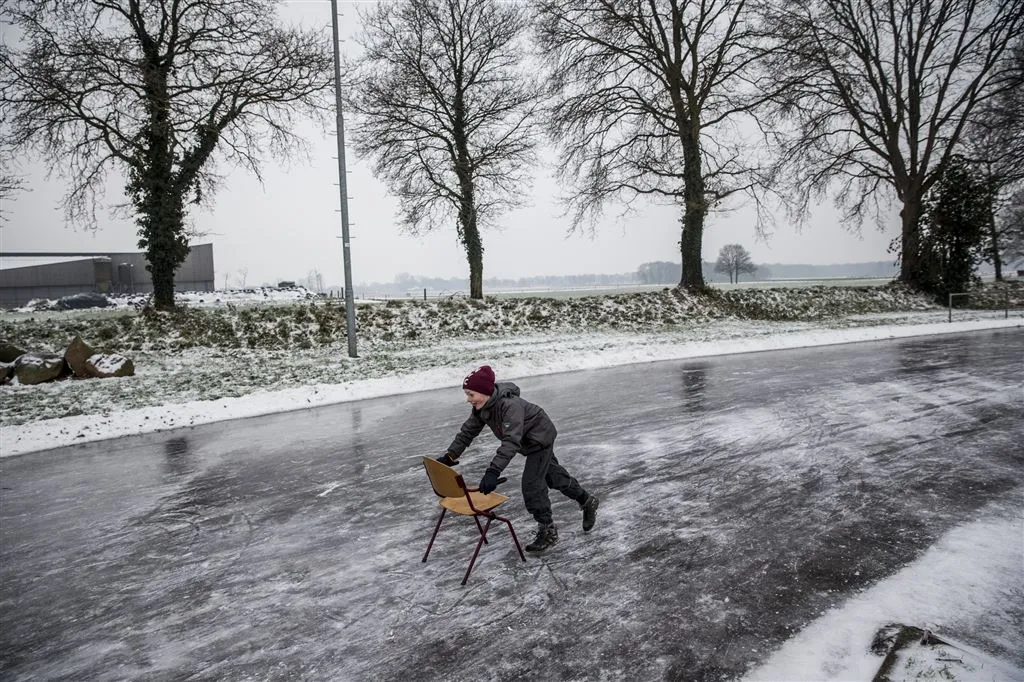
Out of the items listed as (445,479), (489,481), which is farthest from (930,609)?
(445,479)

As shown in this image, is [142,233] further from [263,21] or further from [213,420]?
[213,420]

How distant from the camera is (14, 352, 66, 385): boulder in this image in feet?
42.1

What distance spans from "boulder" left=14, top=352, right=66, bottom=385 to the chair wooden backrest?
44.4 ft

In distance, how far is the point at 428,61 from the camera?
1026 inches

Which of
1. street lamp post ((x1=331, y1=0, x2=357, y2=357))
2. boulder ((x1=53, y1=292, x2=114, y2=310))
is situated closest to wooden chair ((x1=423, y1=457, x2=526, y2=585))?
street lamp post ((x1=331, y1=0, x2=357, y2=357))

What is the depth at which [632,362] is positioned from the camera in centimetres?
1609

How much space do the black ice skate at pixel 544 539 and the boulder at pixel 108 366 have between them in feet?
43.3

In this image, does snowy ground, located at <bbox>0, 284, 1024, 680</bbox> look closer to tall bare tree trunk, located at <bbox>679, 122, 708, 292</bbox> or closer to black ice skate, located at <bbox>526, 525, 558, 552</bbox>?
black ice skate, located at <bbox>526, 525, 558, 552</bbox>

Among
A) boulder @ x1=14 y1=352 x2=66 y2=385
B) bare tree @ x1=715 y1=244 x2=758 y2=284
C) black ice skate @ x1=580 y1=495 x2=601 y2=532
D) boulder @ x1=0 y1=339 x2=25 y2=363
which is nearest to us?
black ice skate @ x1=580 y1=495 x2=601 y2=532

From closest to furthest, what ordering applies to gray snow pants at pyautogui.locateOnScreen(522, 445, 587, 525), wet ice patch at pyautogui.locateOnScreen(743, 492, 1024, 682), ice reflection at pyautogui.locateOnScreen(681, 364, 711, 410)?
wet ice patch at pyautogui.locateOnScreen(743, 492, 1024, 682) → gray snow pants at pyautogui.locateOnScreen(522, 445, 587, 525) → ice reflection at pyautogui.locateOnScreen(681, 364, 711, 410)

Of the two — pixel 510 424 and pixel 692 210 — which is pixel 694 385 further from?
pixel 692 210

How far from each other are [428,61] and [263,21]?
25.0ft

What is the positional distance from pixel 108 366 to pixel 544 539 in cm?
1353

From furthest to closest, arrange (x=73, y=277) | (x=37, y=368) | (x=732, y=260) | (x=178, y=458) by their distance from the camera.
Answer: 1. (x=732, y=260)
2. (x=73, y=277)
3. (x=37, y=368)
4. (x=178, y=458)
